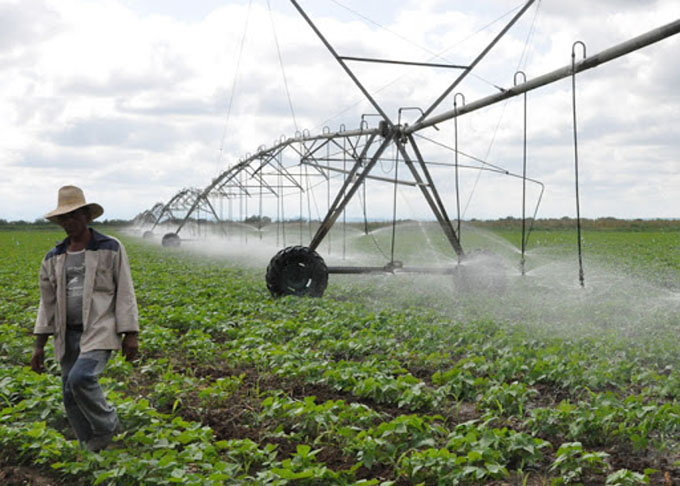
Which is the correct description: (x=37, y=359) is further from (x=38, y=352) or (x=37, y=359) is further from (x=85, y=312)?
(x=85, y=312)

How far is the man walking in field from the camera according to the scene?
4062 millimetres

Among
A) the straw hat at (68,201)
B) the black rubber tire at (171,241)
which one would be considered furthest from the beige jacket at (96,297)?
the black rubber tire at (171,241)

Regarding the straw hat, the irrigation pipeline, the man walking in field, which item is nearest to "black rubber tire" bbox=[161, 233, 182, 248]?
the irrigation pipeline

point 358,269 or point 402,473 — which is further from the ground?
point 358,269

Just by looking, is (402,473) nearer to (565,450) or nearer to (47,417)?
(565,450)

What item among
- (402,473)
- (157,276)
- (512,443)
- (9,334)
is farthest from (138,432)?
(157,276)

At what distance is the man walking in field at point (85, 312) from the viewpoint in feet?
13.3

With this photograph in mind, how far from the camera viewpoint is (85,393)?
4.03 metres

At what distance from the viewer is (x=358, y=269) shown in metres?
11.2

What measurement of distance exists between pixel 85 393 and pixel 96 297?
22.5 inches

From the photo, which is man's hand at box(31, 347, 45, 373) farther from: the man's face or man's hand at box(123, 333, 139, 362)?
A: the man's face

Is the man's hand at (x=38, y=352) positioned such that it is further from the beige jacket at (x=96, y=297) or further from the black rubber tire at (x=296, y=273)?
the black rubber tire at (x=296, y=273)

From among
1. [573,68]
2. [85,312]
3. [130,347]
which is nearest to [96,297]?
[85,312]

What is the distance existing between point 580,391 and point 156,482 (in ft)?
11.6
